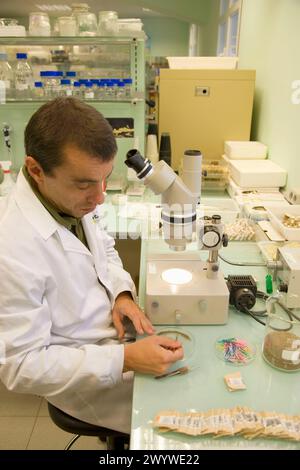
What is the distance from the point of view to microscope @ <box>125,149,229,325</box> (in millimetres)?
974

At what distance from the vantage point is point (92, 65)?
229 cm

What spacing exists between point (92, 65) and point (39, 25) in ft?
1.21

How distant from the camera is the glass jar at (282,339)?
0.90 meters

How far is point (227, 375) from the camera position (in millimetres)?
871

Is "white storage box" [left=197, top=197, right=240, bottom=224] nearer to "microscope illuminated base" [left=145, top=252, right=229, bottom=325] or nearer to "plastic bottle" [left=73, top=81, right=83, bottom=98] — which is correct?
"microscope illuminated base" [left=145, top=252, right=229, bottom=325]

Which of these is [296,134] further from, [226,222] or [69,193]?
[69,193]

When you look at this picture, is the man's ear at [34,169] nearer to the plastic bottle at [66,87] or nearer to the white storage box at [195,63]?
the plastic bottle at [66,87]

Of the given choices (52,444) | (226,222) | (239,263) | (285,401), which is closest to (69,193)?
(285,401)

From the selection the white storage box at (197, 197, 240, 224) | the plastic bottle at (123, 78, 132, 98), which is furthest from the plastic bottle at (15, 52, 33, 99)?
the white storage box at (197, 197, 240, 224)

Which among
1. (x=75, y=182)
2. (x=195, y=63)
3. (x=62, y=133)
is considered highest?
(x=195, y=63)

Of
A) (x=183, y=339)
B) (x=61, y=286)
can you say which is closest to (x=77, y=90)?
(x=61, y=286)

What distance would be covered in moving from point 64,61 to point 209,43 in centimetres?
437

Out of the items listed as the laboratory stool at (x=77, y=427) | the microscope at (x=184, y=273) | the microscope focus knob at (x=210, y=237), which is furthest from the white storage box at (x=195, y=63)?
the laboratory stool at (x=77, y=427)

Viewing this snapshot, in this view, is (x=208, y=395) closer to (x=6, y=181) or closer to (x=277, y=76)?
(x=6, y=181)
